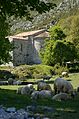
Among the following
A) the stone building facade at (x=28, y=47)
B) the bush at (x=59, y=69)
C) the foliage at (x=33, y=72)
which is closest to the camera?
the foliage at (x=33, y=72)

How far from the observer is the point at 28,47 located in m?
113

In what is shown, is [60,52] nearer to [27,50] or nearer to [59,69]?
[59,69]

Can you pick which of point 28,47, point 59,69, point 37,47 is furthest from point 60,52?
point 28,47

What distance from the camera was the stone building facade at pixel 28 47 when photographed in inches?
4240

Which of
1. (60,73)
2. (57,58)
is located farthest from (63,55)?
(60,73)

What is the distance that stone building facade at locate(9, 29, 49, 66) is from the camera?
107688mm

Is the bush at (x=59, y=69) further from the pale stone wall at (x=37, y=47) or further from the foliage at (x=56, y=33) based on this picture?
the pale stone wall at (x=37, y=47)

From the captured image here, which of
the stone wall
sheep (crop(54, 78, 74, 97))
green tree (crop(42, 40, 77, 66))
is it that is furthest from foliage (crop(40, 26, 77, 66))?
sheep (crop(54, 78, 74, 97))

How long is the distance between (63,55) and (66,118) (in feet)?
201

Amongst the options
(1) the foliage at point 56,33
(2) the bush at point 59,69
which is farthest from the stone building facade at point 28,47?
(2) the bush at point 59,69

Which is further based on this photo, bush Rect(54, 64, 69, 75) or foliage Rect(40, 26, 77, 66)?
foliage Rect(40, 26, 77, 66)

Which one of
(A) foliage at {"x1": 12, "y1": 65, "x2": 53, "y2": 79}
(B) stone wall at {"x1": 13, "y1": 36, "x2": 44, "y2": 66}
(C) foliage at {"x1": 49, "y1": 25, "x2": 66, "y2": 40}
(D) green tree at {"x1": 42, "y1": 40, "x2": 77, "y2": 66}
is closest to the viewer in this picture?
(A) foliage at {"x1": 12, "y1": 65, "x2": 53, "y2": 79}

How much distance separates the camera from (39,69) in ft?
253

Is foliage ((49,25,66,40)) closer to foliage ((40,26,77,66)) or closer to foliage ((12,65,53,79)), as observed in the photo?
foliage ((40,26,77,66))
